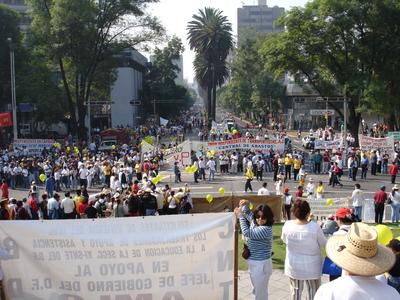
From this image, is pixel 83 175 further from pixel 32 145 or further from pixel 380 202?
pixel 380 202

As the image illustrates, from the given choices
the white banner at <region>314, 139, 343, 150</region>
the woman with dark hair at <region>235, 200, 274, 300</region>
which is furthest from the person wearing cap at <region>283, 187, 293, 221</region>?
the white banner at <region>314, 139, 343, 150</region>

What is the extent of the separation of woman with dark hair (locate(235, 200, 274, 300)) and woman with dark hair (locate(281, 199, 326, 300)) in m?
0.31

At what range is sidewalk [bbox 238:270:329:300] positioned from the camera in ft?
28.0

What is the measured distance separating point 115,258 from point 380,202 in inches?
464

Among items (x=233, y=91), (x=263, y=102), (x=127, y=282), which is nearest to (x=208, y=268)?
(x=127, y=282)

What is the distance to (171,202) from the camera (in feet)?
50.8

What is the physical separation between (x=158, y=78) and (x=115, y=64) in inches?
1179

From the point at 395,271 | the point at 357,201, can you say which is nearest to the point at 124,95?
the point at 357,201

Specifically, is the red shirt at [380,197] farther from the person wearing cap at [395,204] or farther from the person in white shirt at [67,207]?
the person in white shirt at [67,207]

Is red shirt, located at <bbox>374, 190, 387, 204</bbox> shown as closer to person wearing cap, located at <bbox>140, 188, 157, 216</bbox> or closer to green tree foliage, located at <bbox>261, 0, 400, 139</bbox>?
person wearing cap, located at <bbox>140, 188, 157, 216</bbox>

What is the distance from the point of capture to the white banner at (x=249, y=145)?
2992 centimetres

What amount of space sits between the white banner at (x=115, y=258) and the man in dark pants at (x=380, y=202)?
1060 cm

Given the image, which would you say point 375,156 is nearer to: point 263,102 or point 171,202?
point 171,202

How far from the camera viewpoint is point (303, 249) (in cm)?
621
